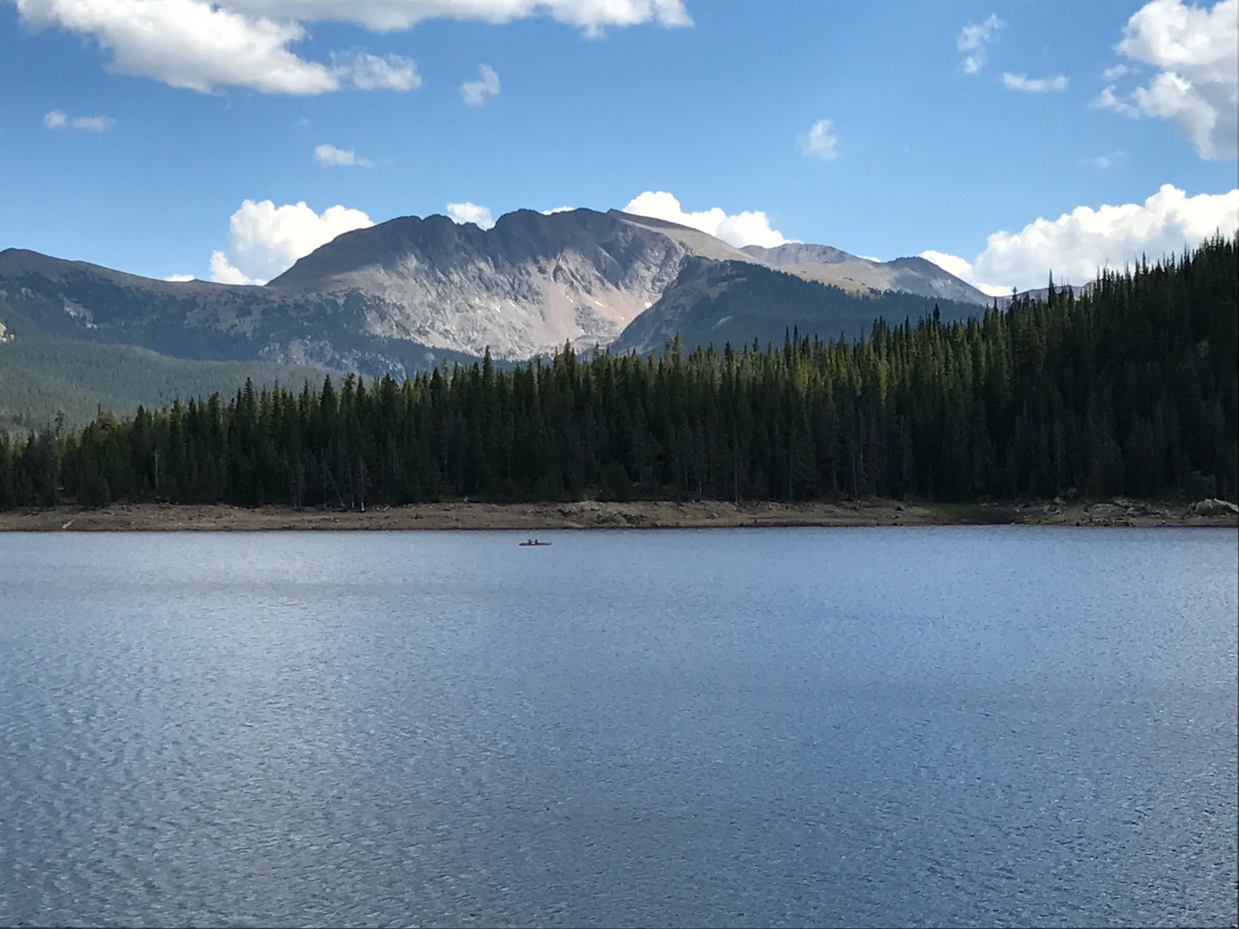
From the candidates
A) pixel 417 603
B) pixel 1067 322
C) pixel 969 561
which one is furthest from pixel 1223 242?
pixel 417 603

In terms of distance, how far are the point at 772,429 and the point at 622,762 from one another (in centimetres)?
13122

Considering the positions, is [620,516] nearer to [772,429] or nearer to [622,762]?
[772,429]

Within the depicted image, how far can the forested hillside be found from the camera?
144m

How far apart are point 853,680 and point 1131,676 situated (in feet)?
35.0

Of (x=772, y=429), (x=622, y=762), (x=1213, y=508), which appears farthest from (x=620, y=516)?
(x=622, y=762)

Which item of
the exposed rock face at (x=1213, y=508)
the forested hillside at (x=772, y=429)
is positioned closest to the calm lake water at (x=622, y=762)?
the exposed rock face at (x=1213, y=508)

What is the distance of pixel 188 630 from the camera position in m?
57.8

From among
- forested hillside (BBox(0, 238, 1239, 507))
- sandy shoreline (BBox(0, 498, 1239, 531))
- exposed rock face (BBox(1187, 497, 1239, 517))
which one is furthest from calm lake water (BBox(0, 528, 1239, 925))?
forested hillside (BBox(0, 238, 1239, 507))

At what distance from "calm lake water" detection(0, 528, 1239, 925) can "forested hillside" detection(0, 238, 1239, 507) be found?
8088cm

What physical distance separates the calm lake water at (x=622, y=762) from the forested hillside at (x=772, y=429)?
265 ft

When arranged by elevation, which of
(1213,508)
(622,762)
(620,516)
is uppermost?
(1213,508)

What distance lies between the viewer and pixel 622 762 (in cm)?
3081

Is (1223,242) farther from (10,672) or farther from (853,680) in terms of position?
(10,672)

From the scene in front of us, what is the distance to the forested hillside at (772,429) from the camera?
144 m
